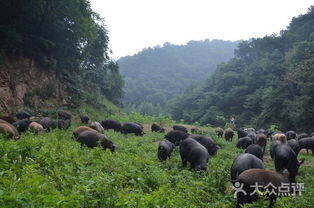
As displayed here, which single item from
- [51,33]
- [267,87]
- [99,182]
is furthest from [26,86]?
[267,87]

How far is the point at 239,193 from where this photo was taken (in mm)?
7363

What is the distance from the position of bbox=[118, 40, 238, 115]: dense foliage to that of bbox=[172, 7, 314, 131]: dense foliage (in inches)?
643

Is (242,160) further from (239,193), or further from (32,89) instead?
(32,89)

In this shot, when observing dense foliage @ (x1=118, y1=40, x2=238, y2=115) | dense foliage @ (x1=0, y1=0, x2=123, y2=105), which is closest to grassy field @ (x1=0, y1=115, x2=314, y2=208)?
dense foliage @ (x1=0, y1=0, x2=123, y2=105)

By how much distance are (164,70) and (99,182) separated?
9460 centimetres

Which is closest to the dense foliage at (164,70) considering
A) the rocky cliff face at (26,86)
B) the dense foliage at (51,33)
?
the dense foliage at (51,33)

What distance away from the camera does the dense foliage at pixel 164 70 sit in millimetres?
81887

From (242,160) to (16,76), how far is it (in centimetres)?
1827

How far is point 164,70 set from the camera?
326 ft

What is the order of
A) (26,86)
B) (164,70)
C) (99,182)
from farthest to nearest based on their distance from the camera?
(164,70), (26,86), (99,182)

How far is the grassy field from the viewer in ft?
15.1

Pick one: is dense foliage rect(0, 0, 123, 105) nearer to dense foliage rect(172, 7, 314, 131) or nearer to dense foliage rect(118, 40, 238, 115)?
dense foliage rect(172, 7, 314, 131)

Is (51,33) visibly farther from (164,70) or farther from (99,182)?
(164,70)

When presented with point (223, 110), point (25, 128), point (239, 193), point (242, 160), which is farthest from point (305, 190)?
point (223, 110)
